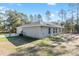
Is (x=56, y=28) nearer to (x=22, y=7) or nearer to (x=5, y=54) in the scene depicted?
(x=22, y=7)

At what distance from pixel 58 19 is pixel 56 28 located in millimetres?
192

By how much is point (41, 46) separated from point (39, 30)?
33cm

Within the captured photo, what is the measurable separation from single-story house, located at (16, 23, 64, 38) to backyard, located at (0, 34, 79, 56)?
0.09m

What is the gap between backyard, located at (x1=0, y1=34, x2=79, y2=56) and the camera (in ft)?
18.1

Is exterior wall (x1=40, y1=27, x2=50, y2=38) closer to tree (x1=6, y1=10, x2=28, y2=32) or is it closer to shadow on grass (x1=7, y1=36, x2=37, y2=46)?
shadow on grass (x1=7, y1=36, x2=37, y2=46)

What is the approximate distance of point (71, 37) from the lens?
5.57 meters

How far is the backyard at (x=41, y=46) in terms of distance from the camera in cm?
552

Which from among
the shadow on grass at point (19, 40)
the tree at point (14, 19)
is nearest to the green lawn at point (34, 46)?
the shadow on grass at point (19, 40)

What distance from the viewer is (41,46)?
18.3ft

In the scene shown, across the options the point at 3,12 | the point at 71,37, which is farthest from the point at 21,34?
the point at 71,37

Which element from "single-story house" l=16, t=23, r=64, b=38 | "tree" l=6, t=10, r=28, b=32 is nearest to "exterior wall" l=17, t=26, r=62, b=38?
"single-story house" l=16, t=23, r=64, b=38

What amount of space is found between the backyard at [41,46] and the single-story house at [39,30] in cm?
9

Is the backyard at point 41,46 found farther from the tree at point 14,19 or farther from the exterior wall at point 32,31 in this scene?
the tree at point 14,19

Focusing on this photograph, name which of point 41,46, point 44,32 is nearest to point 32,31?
point 44,32
